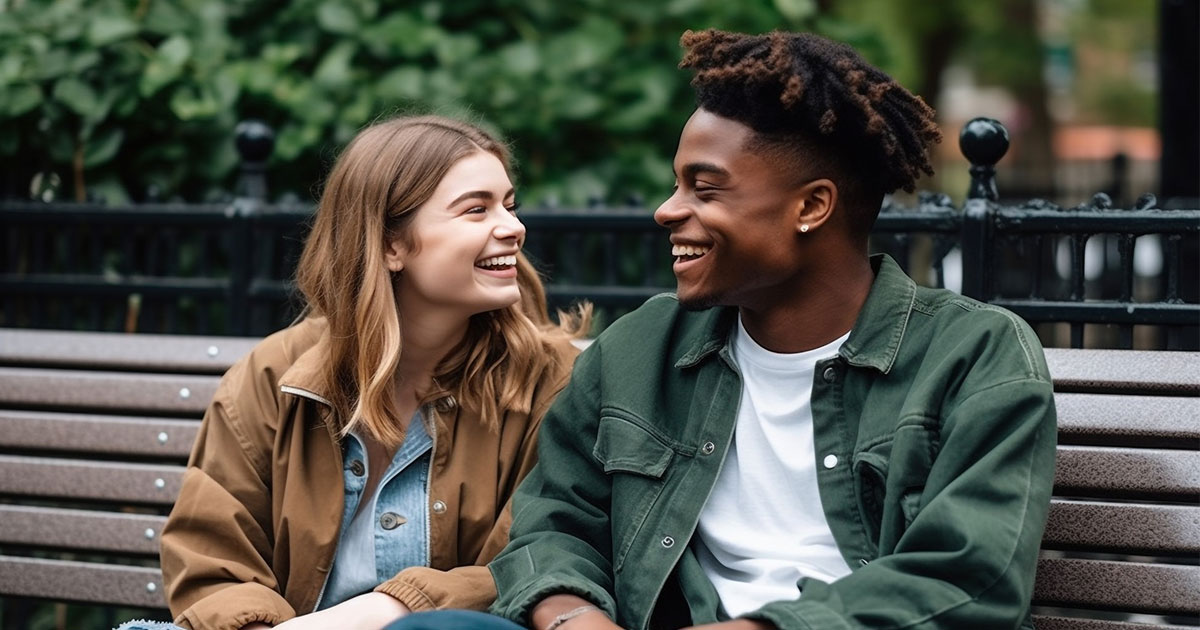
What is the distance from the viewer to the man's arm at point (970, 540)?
2.49 metres

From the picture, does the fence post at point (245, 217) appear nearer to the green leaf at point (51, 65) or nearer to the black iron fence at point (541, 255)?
the black iron fence at point (541, 255)

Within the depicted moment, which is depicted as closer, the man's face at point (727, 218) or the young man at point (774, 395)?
the young man at point (774, 395)

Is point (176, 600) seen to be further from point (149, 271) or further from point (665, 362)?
point (149, 271)

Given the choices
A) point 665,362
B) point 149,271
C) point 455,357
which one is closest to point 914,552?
point 665,362

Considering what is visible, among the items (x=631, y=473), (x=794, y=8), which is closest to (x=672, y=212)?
(x=631, y=473)

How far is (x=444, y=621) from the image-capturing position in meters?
2.56

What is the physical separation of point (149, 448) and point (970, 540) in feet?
7.71

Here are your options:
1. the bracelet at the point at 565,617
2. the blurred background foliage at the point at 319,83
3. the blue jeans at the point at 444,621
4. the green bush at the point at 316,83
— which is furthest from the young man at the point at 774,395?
the blurred background foliage at the point at 319,83

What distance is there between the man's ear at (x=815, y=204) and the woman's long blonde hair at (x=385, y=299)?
32.7 inches

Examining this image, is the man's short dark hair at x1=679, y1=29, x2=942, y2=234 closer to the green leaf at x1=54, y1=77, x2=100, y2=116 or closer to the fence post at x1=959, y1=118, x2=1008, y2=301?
the fence post at x1=959, y1=118, x2=1008, y2=301

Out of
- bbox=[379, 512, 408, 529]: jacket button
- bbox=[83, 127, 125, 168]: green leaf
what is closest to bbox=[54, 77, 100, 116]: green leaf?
bbox=[83, 127, 125, 168]: green leaf

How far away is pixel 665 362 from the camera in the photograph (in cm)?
313

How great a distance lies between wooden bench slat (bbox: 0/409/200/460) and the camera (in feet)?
13.0

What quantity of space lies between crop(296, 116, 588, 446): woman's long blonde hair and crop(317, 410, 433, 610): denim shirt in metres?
0.07
